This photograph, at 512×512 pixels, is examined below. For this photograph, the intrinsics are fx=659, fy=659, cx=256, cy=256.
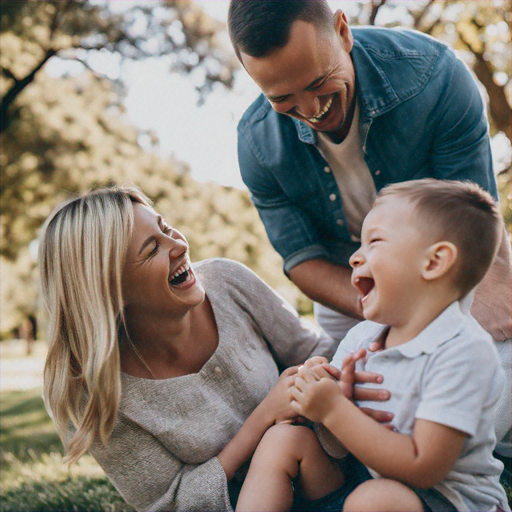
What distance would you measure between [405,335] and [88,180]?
9.24 m

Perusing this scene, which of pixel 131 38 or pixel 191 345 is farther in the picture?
pixel 131 38

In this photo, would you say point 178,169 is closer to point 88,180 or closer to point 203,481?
point 88,180

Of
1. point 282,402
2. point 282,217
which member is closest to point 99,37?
point 282,217

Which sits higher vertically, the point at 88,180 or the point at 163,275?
the point at 163,275

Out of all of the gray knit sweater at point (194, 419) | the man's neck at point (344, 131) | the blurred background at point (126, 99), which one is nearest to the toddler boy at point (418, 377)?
the gray knit sweater at point (194, 419)

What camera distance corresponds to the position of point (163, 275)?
2.32m

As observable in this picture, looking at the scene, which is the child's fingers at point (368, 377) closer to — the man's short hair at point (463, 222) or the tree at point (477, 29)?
the man's short hair at point (463, 222)

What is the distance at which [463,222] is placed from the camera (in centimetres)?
176

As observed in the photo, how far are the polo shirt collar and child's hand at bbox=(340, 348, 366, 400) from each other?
0.16 m

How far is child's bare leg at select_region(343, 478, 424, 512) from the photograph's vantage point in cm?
166

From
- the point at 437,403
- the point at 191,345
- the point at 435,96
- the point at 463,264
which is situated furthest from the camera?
the point at 435,96

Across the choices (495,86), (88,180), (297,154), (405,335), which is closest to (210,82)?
(88,180)

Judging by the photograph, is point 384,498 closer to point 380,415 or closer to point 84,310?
point 380,415

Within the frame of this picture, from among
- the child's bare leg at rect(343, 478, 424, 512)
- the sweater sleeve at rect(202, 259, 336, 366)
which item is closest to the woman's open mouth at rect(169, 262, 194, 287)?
the sweater sleeve at rect(202, 259, 336, 366)
